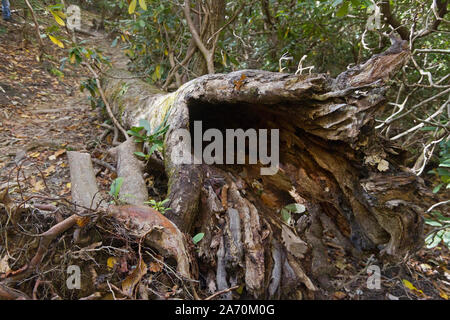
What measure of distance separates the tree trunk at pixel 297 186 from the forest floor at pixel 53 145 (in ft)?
0.68

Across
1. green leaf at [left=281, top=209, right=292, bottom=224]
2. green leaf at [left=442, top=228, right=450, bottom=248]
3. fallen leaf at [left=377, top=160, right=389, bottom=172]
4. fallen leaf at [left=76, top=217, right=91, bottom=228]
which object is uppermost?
fallen leaf at [left=377, top=160, right=389, bottom=172]

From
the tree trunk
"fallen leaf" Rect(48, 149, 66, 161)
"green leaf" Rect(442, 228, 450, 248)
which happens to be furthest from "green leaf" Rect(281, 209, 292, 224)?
"fallen leaf" Rect(48, 149, 66, 161)

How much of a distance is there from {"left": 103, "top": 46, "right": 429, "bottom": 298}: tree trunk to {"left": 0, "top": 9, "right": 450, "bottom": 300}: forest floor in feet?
0.68

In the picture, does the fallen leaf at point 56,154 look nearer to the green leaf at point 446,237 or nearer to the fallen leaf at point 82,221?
the fallen leaf at point 82,221

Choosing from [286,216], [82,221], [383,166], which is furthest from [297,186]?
[82,221]

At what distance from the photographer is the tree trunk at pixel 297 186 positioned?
1521 millimetres

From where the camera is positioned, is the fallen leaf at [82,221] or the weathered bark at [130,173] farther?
the weathered bark at [130,173]

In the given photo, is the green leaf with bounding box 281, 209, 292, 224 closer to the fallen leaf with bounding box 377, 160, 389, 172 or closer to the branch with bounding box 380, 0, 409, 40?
the fallen leaf with bounding box 377, 160, 389, 172

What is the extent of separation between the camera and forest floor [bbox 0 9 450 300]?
172 centimetres

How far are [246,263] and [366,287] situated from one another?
82cm

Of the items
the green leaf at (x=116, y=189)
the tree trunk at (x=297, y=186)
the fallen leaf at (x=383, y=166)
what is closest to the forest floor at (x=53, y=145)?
the tree trunk at (x=297, y=186)

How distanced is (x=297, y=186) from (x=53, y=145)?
2733 mm

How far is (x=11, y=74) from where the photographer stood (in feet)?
16.0

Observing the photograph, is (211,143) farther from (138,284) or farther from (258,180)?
(138,284)
